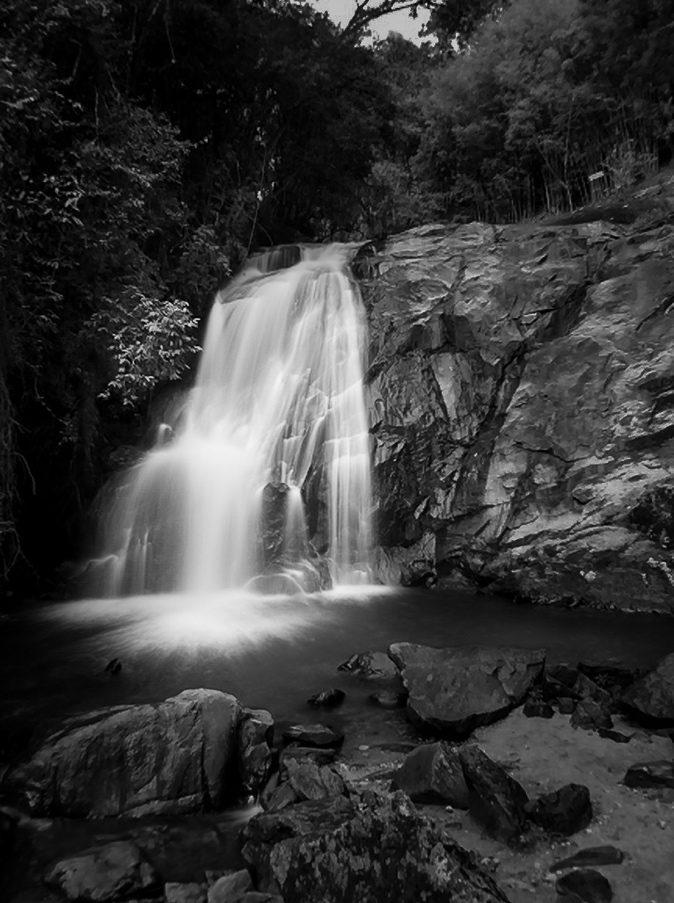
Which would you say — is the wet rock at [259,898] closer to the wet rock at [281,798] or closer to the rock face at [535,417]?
the wet rock at [281,798]

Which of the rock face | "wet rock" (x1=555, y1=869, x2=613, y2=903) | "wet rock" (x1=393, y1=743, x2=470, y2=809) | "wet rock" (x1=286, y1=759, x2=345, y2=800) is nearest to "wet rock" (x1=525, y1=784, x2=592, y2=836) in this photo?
"wet rock" (x1=555, y1=869, x2=613, y2=903)

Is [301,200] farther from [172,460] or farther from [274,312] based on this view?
[172,460]

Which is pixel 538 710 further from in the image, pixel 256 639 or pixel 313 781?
pixel 256 639

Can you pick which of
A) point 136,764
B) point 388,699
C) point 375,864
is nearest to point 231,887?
point 375,864

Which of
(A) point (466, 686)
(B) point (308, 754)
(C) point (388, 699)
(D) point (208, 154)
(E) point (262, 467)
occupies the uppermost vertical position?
(D) point (208, 154)

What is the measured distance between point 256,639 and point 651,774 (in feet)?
14.1

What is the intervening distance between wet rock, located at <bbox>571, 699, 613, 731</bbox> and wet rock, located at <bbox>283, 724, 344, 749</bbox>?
6.00 feet

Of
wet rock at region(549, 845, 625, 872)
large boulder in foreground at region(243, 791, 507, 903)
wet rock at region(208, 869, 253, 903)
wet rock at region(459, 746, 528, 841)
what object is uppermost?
large boulder in foreground at region(243, 791, 507, 903)

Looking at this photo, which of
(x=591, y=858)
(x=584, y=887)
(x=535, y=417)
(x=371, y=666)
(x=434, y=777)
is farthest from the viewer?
(x=535, y=417)

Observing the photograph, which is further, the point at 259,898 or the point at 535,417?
the point at 535,417

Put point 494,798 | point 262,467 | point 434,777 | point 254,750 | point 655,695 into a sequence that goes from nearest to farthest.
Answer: point 494,798 < point 434,777 < point 254,750 < point 655,695 < point 262,467

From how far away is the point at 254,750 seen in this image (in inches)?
154

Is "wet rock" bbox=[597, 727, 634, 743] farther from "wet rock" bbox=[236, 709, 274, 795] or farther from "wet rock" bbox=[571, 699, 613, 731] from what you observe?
"wet rock" bbox=[236, 709, 274, 795]

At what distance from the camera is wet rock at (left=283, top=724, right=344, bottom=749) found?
4246 mm
